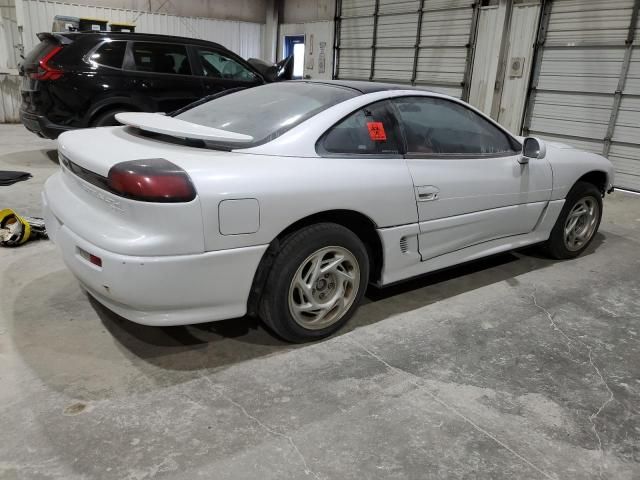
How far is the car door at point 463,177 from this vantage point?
313 cm

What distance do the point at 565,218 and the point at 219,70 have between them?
5.33 meters

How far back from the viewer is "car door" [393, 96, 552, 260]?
10.3 ft

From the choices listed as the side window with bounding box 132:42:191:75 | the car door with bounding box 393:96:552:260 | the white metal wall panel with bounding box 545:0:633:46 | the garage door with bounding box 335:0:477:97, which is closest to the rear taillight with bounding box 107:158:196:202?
the car door with bounding box 393:96:552:260

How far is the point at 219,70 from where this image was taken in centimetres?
748

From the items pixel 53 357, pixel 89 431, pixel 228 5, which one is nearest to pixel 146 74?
pixel 53 357

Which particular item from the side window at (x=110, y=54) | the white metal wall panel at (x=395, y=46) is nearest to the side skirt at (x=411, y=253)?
the side window at (x=110, y=54)

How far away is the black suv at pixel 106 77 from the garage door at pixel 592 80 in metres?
5.47

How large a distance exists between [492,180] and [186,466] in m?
2.60

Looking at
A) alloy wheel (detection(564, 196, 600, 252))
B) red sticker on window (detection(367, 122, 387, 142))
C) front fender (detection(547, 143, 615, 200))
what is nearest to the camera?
red sticker on window (detection(367, 122, 387, 142))

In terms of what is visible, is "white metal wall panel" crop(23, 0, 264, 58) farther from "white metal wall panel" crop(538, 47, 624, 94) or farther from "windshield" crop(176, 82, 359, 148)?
"windshield" crop(176, 82, 359, 148)

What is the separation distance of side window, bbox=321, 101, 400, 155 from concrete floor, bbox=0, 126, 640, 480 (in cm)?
105

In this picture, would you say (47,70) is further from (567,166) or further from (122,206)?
(567,166)

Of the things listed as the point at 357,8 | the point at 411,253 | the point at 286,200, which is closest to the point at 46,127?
the point at 286,200

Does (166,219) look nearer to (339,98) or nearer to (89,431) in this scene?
(89,431)
